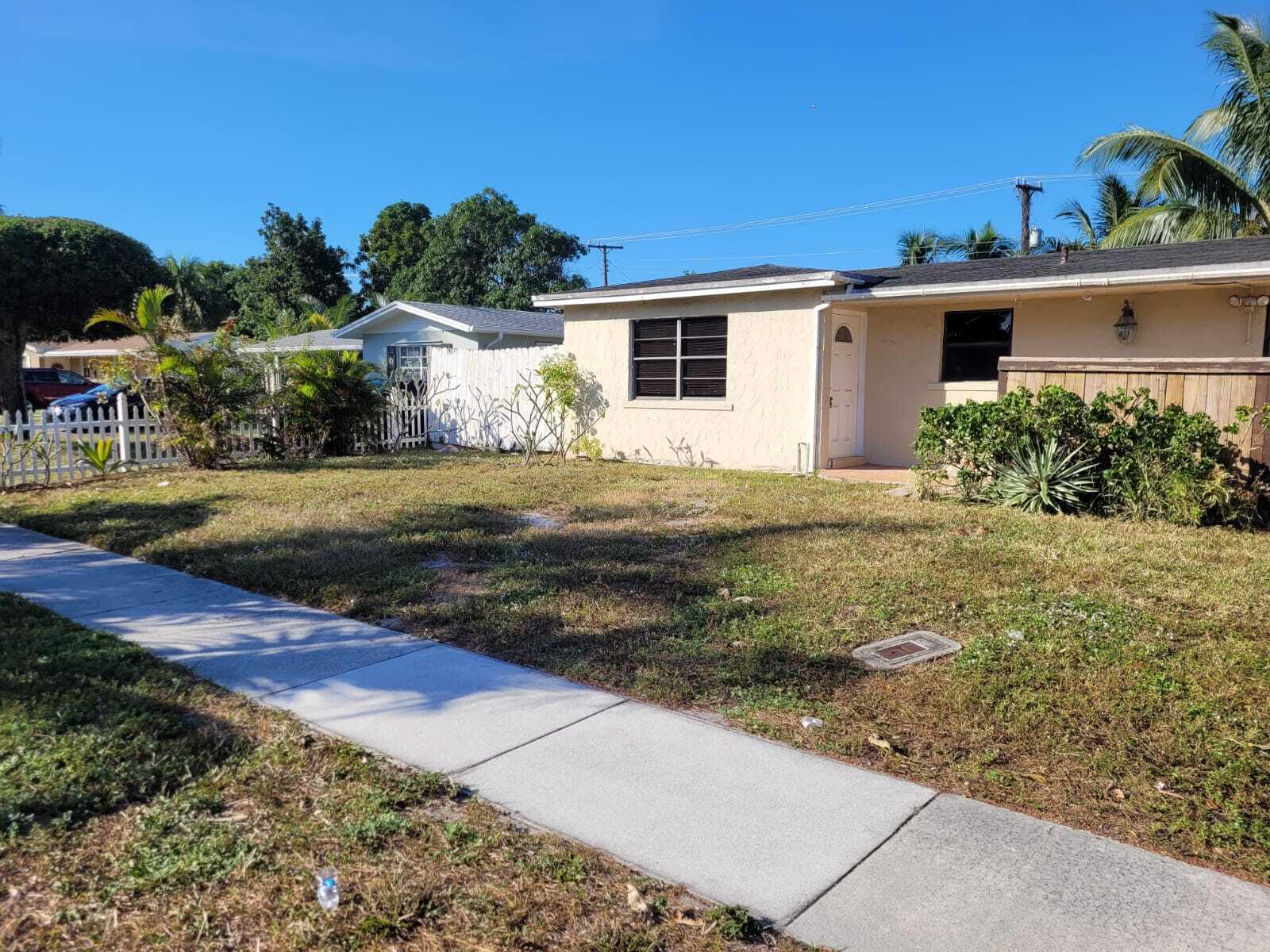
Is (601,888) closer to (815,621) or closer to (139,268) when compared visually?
(815,621)

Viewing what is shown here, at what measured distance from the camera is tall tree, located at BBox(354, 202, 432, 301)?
1900 inches

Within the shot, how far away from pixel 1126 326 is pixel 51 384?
3558 cm

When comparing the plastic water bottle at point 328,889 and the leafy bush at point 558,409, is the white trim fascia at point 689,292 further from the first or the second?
the plastic water bottle at point 328,889

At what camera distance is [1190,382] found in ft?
29.1

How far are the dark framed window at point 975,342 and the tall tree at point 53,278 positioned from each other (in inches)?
918

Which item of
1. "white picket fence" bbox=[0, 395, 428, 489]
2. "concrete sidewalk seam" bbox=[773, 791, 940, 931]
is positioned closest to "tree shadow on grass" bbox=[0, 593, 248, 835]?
"concrete sidewalk seam" bbox=[773, 791, 940, 931]

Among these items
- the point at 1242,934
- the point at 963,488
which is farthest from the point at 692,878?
the point at 963,488

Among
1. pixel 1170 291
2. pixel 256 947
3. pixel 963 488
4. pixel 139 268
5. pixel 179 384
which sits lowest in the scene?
pixel 256 947

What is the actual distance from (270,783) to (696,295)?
10990mm

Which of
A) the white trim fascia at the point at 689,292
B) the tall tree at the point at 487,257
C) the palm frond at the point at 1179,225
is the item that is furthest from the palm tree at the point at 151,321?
the tall tree at the point at 487,257

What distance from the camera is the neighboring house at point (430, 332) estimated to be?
1988 centimetres

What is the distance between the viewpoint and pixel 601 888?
9.86ft

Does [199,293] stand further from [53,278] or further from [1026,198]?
[1026,198]

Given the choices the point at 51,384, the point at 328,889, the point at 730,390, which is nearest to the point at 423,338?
the point at 730,390
